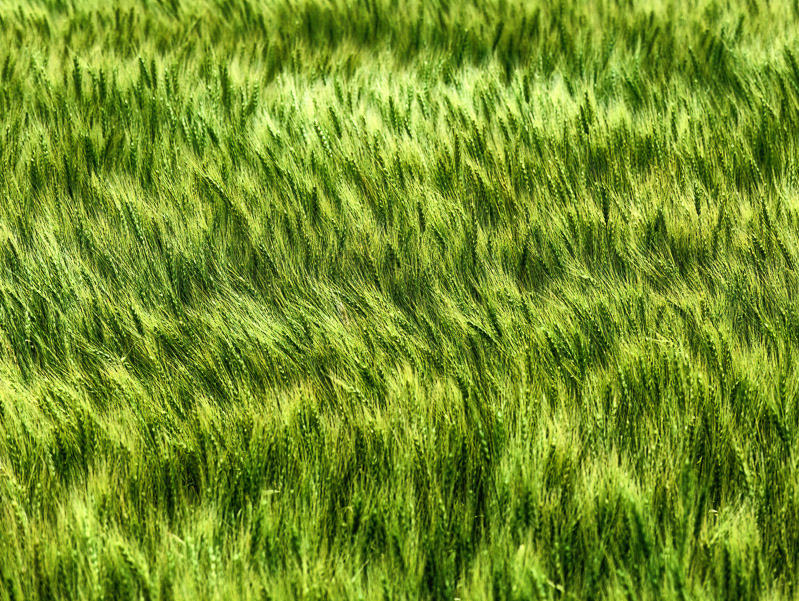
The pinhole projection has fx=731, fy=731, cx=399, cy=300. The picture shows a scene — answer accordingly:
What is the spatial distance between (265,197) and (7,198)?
66cm

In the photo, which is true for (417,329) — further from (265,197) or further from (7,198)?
(7,198)

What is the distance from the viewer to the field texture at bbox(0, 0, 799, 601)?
3.76 feet

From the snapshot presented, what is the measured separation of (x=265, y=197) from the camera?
188cm

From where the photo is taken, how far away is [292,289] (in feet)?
5.53

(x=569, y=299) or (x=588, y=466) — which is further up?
(x=569, y=299)

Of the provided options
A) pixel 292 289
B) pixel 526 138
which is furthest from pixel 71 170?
pixel 526 138

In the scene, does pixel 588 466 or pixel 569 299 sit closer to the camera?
pixel 588 466

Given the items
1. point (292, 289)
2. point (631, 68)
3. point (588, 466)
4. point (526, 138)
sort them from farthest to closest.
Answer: point (631, 68) → point (526, 138) → point (292, 289) → point (588, 466)

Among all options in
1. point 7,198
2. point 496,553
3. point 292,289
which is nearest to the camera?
point 496,553

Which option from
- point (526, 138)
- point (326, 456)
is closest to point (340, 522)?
point (326, 456)

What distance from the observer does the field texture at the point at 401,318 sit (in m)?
1.15

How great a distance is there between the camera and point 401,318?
154 centimetres

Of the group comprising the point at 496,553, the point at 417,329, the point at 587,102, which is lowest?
the point at 496,553

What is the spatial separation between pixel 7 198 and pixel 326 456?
118 centimetres
